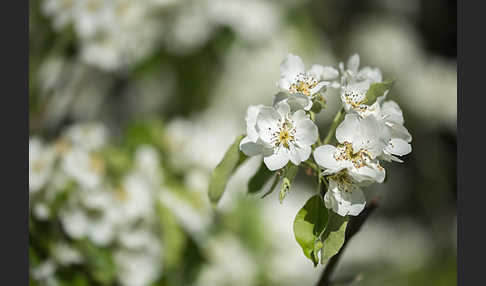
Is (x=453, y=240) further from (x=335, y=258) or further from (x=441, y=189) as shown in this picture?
(x=335, y=258)

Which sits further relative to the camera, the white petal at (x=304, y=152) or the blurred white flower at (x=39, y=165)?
the blurred white flower at (x=39, y=165)

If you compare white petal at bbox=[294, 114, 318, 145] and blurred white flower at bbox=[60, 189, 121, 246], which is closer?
white petal at bbox=[294, 114, 318, 145]

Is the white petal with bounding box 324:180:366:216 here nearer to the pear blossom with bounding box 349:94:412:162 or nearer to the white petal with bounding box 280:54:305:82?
the pear blossom with bounding box 349:94:412:162

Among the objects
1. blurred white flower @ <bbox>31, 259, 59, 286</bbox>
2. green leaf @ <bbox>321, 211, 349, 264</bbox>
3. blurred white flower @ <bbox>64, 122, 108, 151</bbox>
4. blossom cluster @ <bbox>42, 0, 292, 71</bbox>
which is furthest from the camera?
blossom cluster @ <bbox>42, 0, 292, 71</bbox>

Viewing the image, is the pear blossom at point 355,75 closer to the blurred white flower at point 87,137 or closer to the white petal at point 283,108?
the white petal at point 283,108

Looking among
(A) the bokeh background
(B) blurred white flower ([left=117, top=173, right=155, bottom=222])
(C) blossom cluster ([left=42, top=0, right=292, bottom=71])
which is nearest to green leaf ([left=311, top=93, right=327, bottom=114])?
(A) the bokeh background

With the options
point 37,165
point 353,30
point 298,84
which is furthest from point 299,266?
point 353,30

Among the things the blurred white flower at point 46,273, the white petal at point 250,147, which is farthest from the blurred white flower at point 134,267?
the white petal at point 250,147

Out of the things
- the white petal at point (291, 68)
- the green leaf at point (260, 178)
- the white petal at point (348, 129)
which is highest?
the white petal at point (291, 68)
